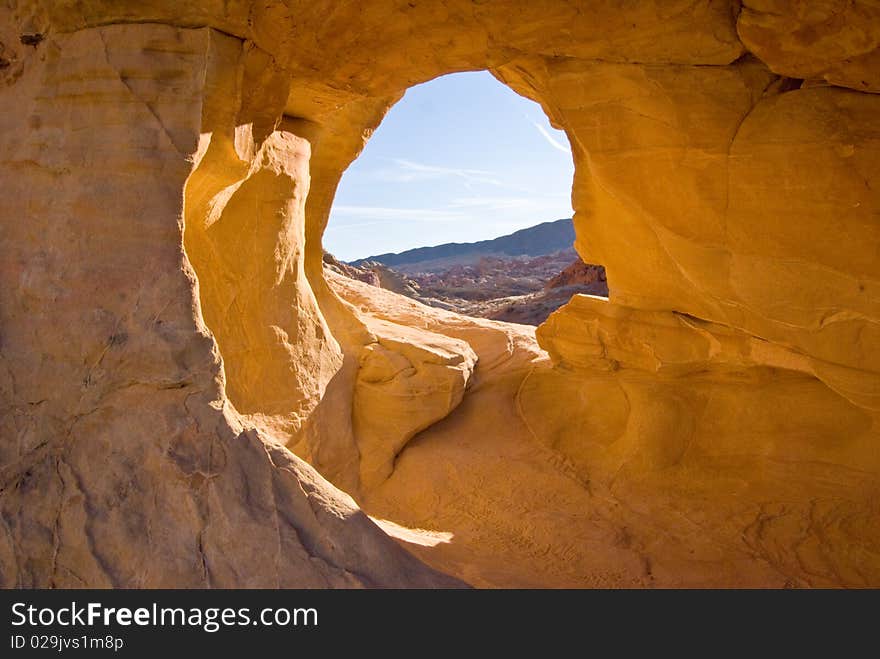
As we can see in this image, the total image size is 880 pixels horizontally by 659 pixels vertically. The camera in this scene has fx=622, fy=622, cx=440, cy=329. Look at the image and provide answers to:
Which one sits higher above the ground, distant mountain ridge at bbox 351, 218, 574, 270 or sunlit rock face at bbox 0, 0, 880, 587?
distant mountain ridge at bbox 351, 218, 574, 270

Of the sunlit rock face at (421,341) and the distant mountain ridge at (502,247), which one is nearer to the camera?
the sunlit rock face at (421,341)

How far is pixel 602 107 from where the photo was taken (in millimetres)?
3535

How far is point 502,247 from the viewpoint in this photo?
5272 centimetres

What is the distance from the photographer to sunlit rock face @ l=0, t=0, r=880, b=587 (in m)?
2.40

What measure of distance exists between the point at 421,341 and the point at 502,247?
156 ft

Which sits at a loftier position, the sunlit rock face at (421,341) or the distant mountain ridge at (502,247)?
the distant mountain ridge at (502,247)

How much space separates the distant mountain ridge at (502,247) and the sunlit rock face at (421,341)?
43.5 metres

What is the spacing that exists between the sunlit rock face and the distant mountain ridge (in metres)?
43.5

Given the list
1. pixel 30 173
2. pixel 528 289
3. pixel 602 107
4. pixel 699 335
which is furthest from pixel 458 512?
pixel 528 289

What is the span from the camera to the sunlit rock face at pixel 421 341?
7.88 feet

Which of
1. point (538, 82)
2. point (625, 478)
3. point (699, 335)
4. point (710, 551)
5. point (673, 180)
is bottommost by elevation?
point (710, 551)

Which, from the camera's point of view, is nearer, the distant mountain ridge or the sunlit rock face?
the sunlit rock face

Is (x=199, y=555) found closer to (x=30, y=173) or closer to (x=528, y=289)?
(x=30, y=173)

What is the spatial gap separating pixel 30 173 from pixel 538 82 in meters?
2.89
